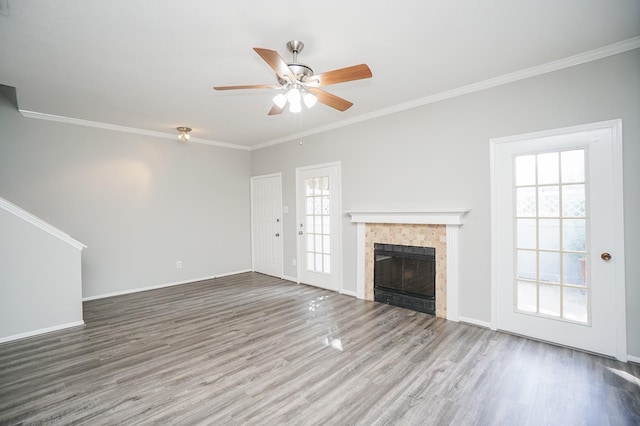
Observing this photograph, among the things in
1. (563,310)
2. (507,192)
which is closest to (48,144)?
(507,192)

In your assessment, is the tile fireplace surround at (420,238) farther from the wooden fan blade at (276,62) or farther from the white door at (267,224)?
the wooden fan blade at (276,62)

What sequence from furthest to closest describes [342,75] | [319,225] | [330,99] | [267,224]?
[267,224]
[319,225]
[330,99]
[342,75]

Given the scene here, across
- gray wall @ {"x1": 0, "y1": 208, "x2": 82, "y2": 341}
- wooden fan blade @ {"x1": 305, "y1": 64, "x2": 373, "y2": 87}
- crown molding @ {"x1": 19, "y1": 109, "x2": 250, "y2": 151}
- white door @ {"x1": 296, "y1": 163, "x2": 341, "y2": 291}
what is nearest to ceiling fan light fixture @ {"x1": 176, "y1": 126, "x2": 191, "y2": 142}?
crown molding @ {"x1": 19, "y1": 109, "x2": 250, "y2": 151}

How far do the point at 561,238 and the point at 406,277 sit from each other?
1.70m

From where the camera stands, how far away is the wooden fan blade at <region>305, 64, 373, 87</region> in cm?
204

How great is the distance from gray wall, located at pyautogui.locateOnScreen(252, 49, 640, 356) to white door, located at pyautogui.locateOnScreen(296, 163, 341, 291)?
0.18 metres

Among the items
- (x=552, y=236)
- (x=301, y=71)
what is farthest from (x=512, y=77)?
(x=301, y=71)

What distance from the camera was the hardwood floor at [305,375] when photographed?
75.5 inches

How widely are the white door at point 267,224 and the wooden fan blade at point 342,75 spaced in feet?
11.6

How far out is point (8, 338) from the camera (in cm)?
308

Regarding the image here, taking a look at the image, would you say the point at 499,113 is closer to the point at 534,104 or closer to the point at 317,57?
the point at 534,104

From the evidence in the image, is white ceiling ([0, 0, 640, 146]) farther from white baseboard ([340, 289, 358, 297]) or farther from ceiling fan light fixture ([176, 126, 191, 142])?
white baseboard ([340, 289, 358, 297])

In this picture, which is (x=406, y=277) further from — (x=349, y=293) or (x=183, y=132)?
(x=183, y=132)

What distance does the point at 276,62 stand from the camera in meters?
1.99
